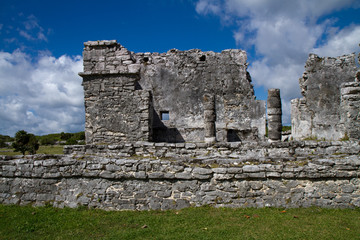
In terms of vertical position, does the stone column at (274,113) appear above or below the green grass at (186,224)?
above

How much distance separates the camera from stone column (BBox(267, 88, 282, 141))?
31.0 feet

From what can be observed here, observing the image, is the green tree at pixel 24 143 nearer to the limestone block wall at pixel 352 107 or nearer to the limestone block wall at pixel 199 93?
the limestone block wall at pixel 199 93

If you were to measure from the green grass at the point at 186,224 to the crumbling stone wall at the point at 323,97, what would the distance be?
32.2 feet

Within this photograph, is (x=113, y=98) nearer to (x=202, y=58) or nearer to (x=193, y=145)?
(x=193, y=145)

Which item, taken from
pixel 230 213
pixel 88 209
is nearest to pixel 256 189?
pixel 230 213

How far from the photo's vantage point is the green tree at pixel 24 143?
1770 centimetres

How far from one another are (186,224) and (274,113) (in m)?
6.63

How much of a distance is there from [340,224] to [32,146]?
62.1 ft

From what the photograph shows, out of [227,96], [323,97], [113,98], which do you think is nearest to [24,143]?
[113,98]

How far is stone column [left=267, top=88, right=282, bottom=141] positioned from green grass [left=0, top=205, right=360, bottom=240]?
4914mm

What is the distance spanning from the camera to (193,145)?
26.0 ft

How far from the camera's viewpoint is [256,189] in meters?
4.99

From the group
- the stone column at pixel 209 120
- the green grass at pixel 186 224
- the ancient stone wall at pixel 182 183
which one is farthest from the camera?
the stone column at pixel 209 120

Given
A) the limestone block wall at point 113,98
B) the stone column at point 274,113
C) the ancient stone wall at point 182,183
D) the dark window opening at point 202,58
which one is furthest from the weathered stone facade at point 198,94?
the ancient stone wall at point 182,183
